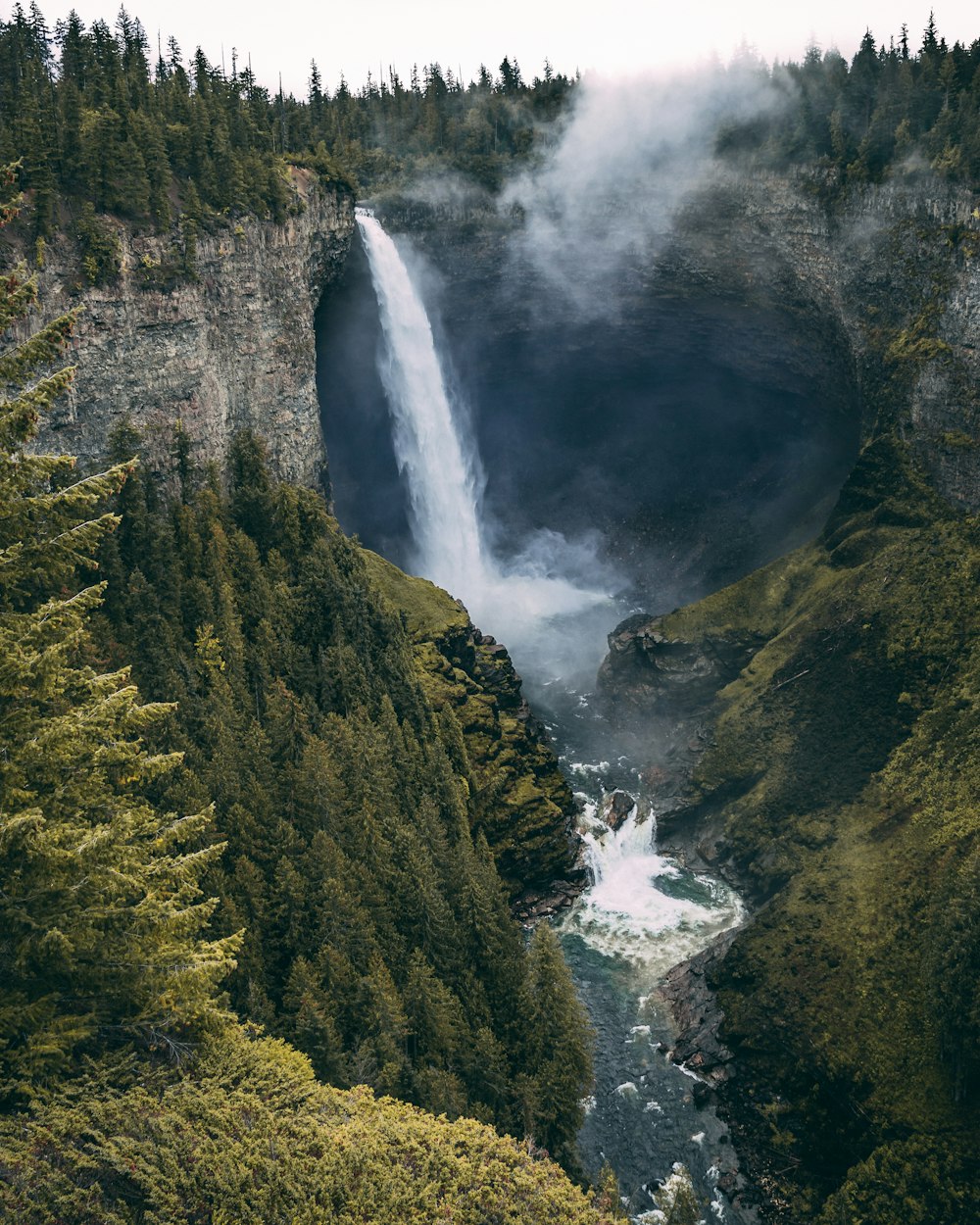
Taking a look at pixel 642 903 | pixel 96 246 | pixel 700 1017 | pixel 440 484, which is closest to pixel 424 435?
pixel 440 484

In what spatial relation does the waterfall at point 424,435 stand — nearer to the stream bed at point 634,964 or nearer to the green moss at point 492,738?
the green moss at point 492,738

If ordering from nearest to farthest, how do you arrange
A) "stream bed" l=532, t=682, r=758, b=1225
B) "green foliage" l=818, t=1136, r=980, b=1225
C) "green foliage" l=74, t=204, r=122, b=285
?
"green foliage" l=818, t=1136, r=980, b=1225 → "stream bed" l=532, t=682, r=758, b=1225 → "green foliage" l=74, t=204, r=122, b=285

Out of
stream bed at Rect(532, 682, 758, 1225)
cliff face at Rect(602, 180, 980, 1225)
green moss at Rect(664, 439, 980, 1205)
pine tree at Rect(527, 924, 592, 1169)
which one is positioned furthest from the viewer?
green moss at Rect(664, 439, 980, 1205)

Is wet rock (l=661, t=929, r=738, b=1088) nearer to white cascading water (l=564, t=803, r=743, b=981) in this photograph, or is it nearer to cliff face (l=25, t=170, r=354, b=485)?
white cascading water (l=564, t=803, r=743, b=981)

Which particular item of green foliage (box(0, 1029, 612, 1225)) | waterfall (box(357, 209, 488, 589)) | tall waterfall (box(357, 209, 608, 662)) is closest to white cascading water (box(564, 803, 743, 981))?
tall waterfall (box(357, 209, 608, 662))

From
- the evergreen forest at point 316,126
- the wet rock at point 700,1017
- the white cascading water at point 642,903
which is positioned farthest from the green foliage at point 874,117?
the wet rock at point 700,1017
